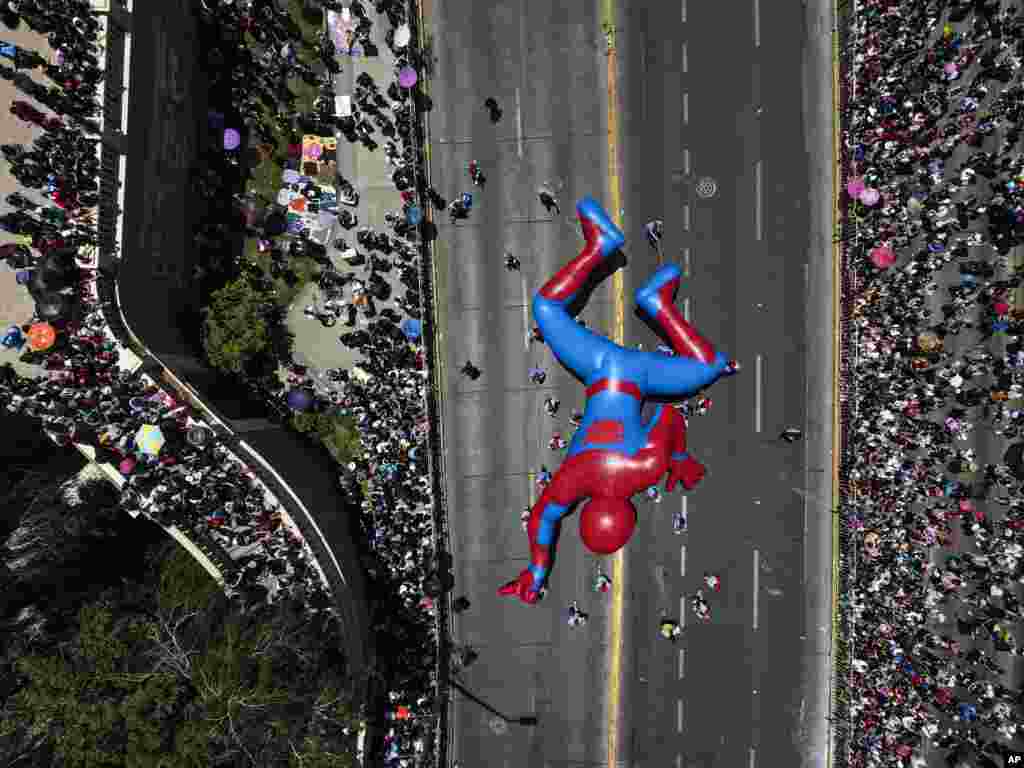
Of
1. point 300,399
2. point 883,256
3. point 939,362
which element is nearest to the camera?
point 939,362

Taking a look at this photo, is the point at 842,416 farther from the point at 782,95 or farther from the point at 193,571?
the point at 193,571

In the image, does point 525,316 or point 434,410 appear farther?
point 525,316

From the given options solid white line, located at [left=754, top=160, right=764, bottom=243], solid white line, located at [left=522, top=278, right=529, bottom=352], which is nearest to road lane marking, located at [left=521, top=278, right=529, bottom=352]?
solid white line, located at [left=522, top=278, right=529, bottom=352]

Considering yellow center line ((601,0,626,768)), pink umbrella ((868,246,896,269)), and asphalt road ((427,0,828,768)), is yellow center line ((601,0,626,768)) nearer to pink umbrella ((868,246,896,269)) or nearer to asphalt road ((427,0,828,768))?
asphalt road ((427,0,828,768))

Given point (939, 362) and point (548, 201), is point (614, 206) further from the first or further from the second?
point (939, 362)

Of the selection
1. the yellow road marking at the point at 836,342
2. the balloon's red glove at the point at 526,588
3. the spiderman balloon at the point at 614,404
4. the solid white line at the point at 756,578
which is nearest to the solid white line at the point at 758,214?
the yellow road marking at the point at 836,342

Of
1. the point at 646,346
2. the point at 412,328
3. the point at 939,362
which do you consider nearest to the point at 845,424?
the point at 939,362
